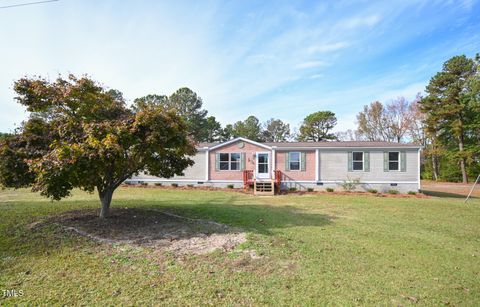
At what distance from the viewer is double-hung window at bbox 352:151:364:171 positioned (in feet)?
53.5

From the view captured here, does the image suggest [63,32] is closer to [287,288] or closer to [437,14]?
[287,288]

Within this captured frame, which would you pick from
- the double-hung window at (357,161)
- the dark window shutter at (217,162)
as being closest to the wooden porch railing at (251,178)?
the dark window shutter at (217,162)

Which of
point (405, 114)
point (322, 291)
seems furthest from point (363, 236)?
point (405, 114)

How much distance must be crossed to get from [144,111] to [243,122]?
43.5 meters

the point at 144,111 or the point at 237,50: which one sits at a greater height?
the point at 237,50

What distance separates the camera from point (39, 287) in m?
3.28

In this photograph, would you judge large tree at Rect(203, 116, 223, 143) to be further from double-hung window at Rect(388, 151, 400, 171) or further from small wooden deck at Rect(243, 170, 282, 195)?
double-hung window at Rect(388, 151, 400, 171)

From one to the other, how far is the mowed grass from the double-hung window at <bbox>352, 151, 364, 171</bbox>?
992 cm

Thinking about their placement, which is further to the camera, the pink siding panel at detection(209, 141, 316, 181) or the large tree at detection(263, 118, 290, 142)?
the large tree at detection(263, 118, 290, 142)

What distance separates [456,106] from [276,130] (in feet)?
98.2

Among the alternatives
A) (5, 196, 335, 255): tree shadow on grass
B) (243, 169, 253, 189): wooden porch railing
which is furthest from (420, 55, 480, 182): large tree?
(5, 196, 335, 255): tree shadow on grass

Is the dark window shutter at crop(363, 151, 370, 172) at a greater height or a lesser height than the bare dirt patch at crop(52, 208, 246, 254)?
greater

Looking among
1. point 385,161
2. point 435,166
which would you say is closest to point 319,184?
point 385,161

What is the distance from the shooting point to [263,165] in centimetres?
1714
